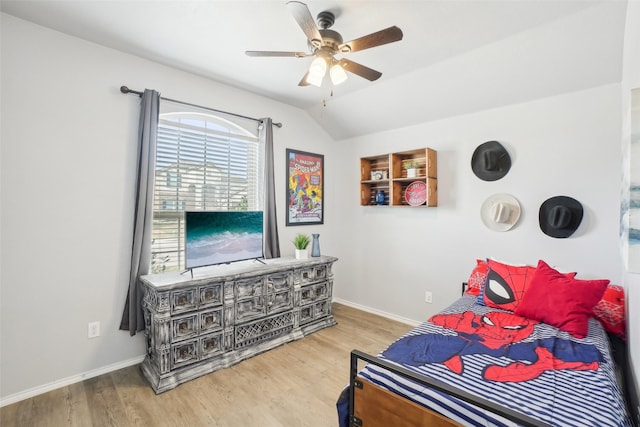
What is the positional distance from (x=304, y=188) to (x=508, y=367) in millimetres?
2940

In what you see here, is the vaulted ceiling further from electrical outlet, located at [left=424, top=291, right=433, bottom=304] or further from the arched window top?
electrical outlet, located at [left=424, top=291, right=433, bottom=304]

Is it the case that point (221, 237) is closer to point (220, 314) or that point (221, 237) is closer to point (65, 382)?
point (220, 314)

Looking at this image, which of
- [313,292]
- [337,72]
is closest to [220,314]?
[313,292]

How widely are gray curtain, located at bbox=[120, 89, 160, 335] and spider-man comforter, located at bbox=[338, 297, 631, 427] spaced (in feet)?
6.44

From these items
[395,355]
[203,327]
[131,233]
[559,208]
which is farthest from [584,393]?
[131,233]

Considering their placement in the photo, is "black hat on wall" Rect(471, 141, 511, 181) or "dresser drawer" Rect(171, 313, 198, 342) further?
"black hat on wall" Rect(471, 141, 511, 181)

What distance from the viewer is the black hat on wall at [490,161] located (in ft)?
9.35

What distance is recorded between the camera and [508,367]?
1.49 meters

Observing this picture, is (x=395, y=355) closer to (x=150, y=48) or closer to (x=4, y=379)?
(x=4, y=379)

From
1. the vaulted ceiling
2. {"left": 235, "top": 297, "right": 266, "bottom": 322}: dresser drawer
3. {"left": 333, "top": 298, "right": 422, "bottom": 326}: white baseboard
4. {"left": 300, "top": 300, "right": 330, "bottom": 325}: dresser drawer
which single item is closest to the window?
the vaulted ceiling

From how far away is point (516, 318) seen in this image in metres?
2.11

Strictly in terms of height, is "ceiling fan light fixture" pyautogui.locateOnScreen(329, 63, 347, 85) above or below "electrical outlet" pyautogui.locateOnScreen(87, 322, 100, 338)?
above

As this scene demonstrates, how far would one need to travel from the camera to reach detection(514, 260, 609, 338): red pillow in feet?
6.26

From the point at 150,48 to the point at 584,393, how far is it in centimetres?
358
